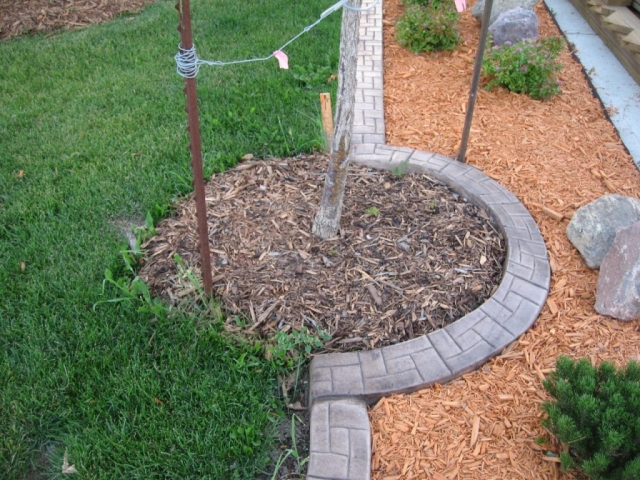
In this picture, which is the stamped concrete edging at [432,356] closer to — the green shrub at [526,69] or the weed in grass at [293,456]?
the weed in grass at [293,456]

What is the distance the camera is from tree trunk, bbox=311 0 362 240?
9.12 ft

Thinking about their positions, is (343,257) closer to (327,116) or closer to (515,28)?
(327,116)

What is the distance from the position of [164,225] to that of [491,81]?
10.5ft

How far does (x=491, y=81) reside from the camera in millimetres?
4914

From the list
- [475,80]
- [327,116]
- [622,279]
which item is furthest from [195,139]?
[622,279]

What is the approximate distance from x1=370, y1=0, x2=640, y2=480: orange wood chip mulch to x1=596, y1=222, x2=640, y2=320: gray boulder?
0.08 metres

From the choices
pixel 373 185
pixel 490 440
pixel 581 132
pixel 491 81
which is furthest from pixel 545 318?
pixel 491 81

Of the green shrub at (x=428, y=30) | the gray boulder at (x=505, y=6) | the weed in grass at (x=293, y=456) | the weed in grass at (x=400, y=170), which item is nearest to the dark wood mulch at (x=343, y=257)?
the weed in grass at (x=400, y=170)

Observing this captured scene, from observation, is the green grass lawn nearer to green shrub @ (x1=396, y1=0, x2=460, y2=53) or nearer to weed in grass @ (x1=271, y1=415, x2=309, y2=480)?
weed in grass @ (x1=271, y1=415, x2=309, y2=480)

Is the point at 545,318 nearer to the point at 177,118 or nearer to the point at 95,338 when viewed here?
the point at 95,338

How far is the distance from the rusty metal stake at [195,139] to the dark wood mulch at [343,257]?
27 cm

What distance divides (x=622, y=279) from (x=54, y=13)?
659 cm

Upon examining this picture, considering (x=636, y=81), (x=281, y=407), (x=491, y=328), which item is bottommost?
(x=281, y=407)

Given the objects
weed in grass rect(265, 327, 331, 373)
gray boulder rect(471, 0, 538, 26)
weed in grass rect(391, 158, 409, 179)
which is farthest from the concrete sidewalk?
weed in grass rect(265, 327, 331, 373)
